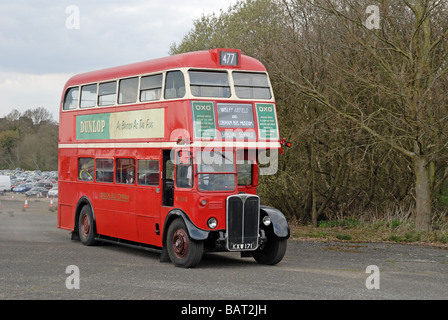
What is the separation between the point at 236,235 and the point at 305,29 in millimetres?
10674

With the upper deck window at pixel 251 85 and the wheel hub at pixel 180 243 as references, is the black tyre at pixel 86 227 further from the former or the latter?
the upper deck window at pixel 251 85

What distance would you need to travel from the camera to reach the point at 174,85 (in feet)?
46.6

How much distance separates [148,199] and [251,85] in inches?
129

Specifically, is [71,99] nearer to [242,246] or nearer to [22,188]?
[242,246]

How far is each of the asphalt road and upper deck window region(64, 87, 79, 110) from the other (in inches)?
142

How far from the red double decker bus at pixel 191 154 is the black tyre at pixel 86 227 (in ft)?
2.81

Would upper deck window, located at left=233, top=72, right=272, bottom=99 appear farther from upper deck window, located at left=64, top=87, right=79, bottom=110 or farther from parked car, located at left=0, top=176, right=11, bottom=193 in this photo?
parked car, located at left=0, top=176, right=11, bottom=193

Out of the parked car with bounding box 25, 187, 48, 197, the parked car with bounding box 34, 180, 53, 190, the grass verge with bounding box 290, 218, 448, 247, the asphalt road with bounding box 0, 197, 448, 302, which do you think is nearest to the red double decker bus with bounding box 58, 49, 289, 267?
the asphalt road with bounding box 0, 197, 448, 302

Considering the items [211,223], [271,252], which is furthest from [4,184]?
[211,223]

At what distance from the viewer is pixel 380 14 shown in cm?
1980

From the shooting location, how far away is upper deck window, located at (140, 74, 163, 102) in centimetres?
1471

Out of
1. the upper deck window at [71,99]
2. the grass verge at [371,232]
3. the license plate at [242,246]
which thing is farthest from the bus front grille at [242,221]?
the upper deck window at [71,99]

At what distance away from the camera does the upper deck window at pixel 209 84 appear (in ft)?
45.1
